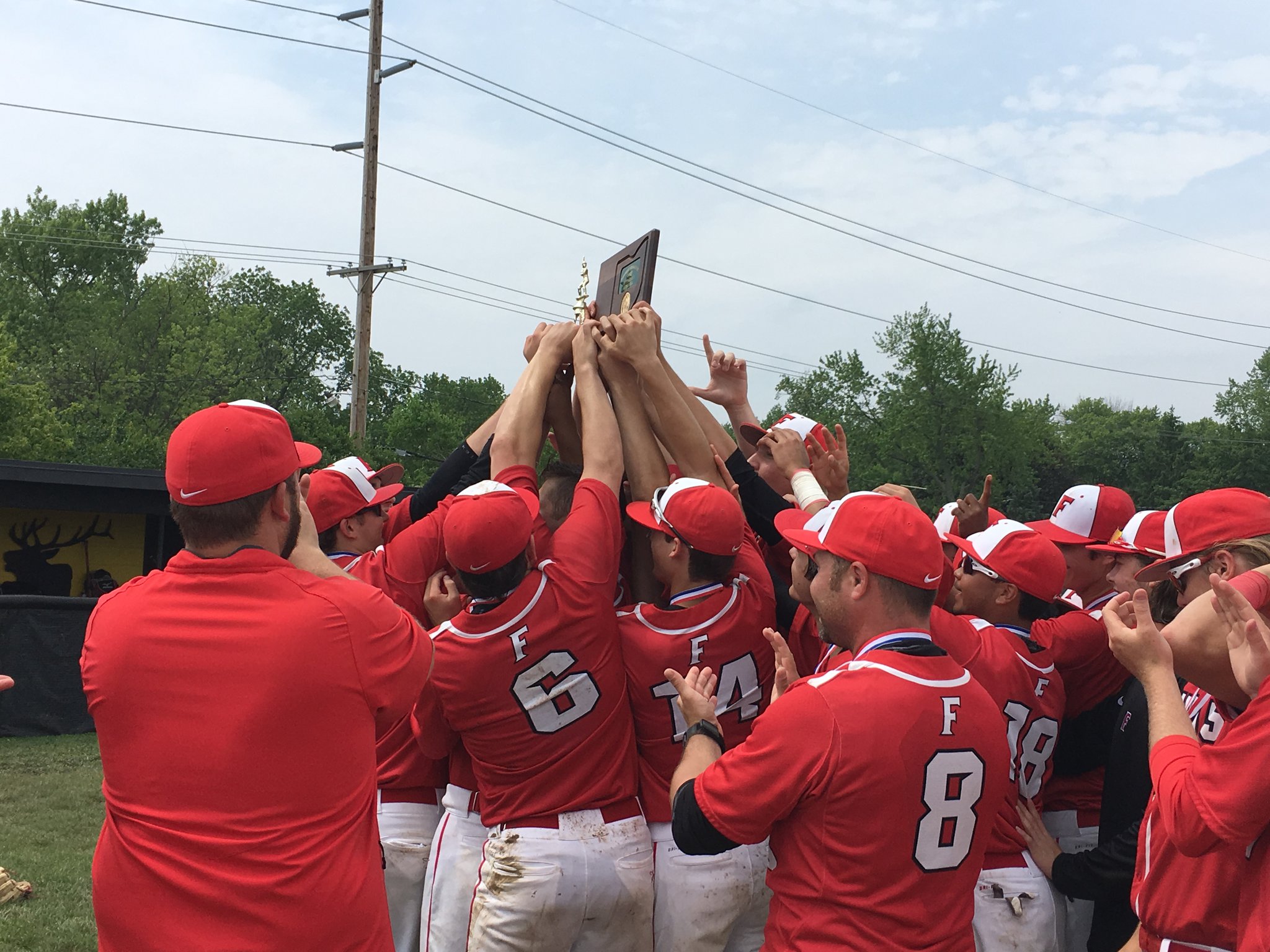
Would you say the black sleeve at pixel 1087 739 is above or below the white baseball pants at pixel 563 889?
above

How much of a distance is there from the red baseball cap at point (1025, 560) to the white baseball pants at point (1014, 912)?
102cm

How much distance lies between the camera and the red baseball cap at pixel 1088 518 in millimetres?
5008

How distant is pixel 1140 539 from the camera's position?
4.68 meters

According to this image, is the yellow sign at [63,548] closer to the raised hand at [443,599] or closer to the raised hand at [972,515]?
the raised hand at [443,599]

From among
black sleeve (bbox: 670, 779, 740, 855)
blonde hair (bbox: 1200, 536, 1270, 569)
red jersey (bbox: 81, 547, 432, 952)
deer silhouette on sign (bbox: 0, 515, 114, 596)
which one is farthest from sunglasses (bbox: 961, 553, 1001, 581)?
deer silhouette on sign (bbox: 0, 515, 114, 596)

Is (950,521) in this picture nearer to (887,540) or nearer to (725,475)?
(725,475)

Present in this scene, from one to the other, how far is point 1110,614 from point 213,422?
7.89 feet

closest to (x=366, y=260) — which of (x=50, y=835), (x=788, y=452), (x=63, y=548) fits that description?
(x=63, y=548)

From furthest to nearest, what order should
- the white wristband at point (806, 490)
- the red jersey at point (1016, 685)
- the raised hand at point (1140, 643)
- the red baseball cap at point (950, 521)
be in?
the red baseball cap at point (950, 521) < the white wristband at point (806, 490) < the red jersey at point (1016, 685) < the raised hand at point (1140, 643)

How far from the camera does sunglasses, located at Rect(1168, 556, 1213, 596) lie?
311 cm

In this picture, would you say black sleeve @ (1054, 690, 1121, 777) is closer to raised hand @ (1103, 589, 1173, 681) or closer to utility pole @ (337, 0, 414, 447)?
raised hand @ (1103, 589, 1173, 681)

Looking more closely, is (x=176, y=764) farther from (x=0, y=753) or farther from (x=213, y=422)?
(x=0, y=753)

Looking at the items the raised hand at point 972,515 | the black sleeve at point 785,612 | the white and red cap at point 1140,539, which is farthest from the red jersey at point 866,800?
the raised hand at point 972,515

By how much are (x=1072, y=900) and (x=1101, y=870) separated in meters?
0.33
